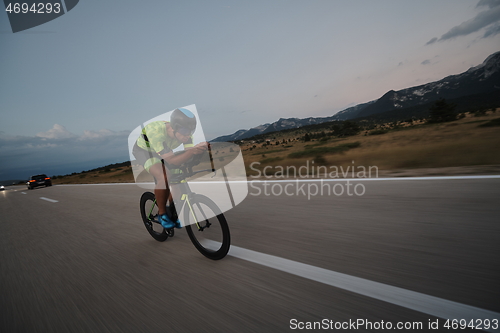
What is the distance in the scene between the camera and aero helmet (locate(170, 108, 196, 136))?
9.23ft

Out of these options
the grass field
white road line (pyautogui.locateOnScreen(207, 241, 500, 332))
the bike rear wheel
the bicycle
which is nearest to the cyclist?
the bicycle

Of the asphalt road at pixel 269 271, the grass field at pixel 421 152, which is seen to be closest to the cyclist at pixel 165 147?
the asphalt road at pixel 269 271

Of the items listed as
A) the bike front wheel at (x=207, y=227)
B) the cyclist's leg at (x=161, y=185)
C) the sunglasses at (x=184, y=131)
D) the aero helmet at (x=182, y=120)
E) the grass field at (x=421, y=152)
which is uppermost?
the aero helmet at (x=182, y=120)

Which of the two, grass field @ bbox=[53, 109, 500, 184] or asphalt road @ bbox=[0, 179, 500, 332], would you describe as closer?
asphalt road @ bbox=[0, 179, 500, 332]

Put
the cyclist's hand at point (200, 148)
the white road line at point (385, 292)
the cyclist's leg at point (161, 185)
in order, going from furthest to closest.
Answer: the cyclist's leg at point (161, 185), the cyclist's hand at point (200, 148), the white road line at point (385, 292)

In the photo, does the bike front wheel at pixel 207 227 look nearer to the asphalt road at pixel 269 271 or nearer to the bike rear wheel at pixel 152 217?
the asphalt road at pixel 269 271

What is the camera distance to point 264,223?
14.5 feet

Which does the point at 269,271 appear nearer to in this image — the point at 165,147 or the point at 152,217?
the point at 165,147

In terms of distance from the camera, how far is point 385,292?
2.12 m

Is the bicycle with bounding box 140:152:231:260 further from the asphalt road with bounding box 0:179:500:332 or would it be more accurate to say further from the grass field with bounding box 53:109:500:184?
the grass field with bounding box 53:109:500:184

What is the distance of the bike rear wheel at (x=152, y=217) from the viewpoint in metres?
3.97

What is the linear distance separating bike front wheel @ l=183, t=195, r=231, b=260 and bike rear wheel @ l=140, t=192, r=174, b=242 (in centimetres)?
74

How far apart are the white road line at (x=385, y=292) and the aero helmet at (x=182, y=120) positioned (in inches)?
62.4

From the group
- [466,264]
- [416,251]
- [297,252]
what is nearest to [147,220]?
[297,252]
